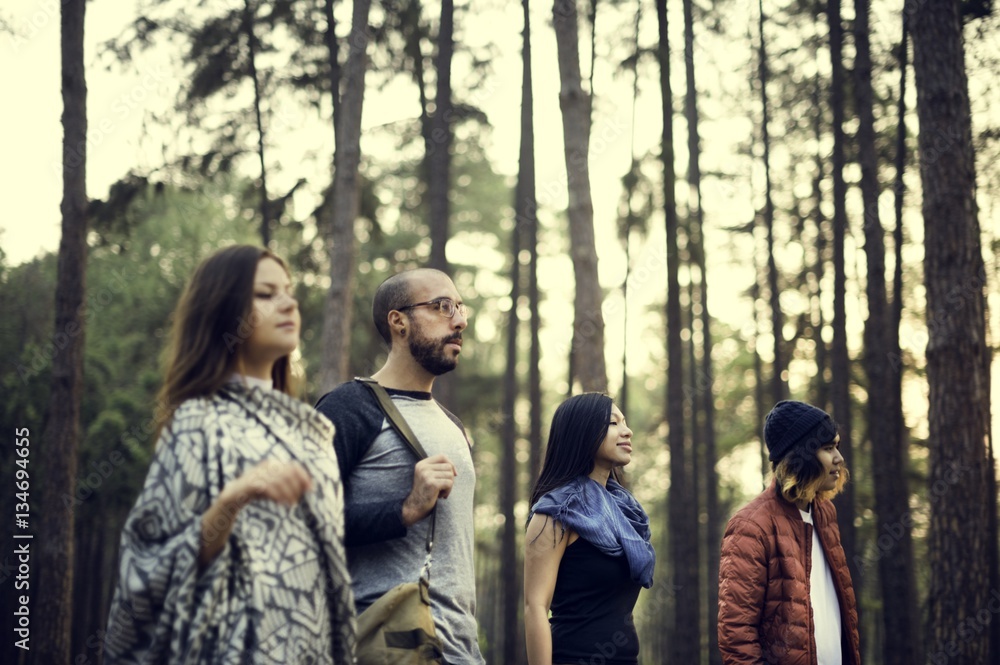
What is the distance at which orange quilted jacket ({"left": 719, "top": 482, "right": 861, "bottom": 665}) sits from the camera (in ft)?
14.6

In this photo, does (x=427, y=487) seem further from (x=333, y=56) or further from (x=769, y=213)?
(x=769, y=213)

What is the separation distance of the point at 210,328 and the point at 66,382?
869cm

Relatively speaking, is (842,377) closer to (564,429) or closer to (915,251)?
(915,251)

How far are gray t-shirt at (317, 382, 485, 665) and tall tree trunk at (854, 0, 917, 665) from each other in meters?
11.0

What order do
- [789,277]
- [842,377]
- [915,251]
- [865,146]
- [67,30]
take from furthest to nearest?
1. [789,277]
2. [915,251]
3. [842,377]
4. [865,146]
5. [67,30]

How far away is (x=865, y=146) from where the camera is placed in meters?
14.7

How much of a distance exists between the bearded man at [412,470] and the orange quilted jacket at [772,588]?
1.37 meters

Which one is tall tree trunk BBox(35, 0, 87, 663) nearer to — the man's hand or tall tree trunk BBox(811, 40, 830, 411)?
the man's hand

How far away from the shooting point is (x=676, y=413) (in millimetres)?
14984

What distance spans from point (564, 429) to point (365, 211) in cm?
1239

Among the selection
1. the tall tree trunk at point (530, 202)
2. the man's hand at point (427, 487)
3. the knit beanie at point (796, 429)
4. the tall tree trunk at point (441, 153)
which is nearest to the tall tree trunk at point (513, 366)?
the tall tree trunk at point (530, 202)

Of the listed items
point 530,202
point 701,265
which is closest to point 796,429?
point 701,265

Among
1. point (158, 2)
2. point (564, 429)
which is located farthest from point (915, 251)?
point (564, 429)

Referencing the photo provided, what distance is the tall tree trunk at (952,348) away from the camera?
298 inches
